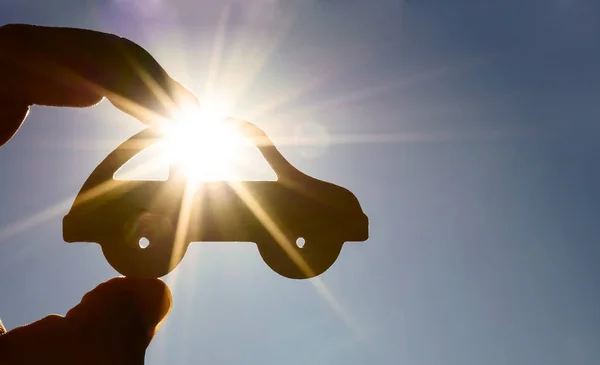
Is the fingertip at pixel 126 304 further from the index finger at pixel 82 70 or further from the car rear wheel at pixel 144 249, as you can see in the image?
the index finger at pixel 82 70

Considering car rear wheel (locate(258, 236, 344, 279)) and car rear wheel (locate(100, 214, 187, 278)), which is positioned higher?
car rear wheel (locate(100, 214, 187, 278))

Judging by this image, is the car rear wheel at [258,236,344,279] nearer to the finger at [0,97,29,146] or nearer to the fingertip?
the fingertip

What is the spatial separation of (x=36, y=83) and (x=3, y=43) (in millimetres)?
125

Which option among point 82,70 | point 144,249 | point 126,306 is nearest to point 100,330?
point 126,306

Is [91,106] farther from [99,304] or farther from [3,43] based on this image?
[99,304]

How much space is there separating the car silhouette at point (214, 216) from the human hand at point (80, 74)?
4.1 inches

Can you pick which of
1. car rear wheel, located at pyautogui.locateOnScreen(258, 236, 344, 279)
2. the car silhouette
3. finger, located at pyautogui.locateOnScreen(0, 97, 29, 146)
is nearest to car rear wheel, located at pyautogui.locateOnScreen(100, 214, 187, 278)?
the car silhouette

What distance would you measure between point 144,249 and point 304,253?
45 cm

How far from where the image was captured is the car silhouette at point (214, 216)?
1.33 meters

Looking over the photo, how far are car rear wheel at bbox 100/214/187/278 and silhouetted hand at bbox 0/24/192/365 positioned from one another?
9cm

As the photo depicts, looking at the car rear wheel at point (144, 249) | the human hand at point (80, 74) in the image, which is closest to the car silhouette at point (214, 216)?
the car rear wheel at point (144, 249)

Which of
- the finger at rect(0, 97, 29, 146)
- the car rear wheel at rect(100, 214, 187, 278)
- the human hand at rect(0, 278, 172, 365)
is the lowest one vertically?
the human hand at rect(0, 278, 172, 365)

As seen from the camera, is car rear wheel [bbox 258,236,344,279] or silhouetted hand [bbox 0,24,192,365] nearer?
silhouetted hand [bbox 0,24,192,365]

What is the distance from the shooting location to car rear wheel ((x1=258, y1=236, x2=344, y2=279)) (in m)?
1.39
